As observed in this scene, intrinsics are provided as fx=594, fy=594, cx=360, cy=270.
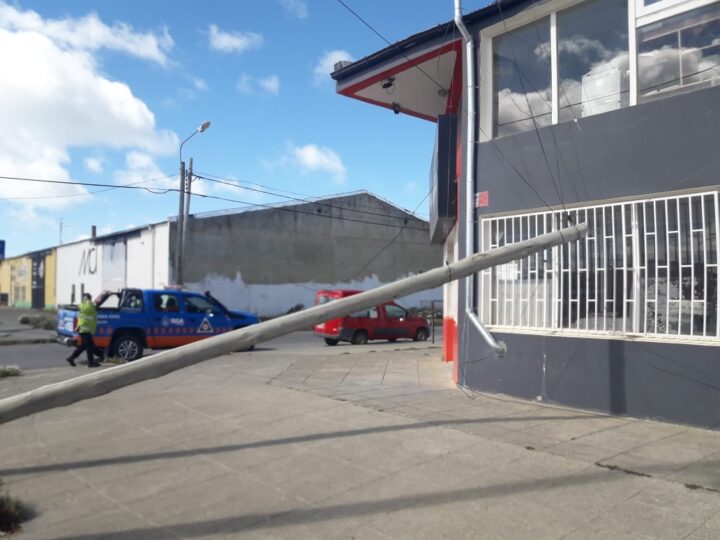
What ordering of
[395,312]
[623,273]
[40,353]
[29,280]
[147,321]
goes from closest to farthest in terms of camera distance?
[623,273]
[147,321]
[40,353]
[395,312]
[29,280]

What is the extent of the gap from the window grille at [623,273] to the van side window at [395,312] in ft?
44.0

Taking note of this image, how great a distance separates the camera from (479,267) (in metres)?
5.96

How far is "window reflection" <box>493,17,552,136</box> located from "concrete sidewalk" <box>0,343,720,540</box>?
13.7 feet

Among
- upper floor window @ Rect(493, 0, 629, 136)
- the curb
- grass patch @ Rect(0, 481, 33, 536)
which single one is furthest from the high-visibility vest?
the curb

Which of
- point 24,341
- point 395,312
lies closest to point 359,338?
point 395,312

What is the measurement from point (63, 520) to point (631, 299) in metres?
6.57

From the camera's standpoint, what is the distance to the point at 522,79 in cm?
902

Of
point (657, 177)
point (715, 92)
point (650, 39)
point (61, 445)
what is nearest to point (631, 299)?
point (657, 177)

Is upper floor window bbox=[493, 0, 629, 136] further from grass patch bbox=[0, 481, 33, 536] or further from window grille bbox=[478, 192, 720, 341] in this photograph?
grass patch bbox=[0, 481, 33, 536]

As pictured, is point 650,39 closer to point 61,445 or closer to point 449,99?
point 449,99

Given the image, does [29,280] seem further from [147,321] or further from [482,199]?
[482,199]

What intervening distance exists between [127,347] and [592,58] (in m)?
11.8

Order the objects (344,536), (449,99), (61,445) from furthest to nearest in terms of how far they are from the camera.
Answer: (449,99) < (61,445) < (344,536)

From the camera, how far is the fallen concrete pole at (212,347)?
14.4 feet
